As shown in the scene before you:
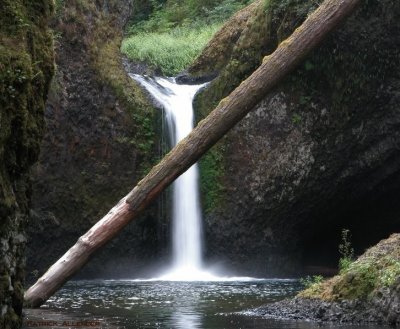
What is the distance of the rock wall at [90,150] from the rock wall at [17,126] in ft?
31.3

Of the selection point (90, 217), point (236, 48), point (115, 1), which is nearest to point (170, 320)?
point (90, 217)

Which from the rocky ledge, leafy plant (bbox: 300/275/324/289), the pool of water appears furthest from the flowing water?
leafy plant (bbox: 300/275/324/289)

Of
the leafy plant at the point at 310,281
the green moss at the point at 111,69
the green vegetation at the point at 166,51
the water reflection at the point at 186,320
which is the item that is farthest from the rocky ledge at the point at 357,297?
the green vegetation at the point at 166,51

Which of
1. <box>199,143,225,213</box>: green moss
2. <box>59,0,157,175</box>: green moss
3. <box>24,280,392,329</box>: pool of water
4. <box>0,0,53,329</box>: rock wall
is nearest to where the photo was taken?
<box>0,0,53,329</box>: rock wall

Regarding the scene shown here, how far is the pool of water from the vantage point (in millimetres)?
8023

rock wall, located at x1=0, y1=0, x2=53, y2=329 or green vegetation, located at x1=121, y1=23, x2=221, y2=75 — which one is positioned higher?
green vegetation, located at x1=121, y1=23, x2=221, y2=75

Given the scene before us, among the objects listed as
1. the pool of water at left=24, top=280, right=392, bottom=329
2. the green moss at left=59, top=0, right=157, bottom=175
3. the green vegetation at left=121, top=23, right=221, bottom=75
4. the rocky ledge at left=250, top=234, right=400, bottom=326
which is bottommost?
the pool of water at left=24, top=280, right=392, bottom=329

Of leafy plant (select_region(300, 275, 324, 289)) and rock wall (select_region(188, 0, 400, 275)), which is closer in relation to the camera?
leafy plant (select_region(300, 275, 324, 289))

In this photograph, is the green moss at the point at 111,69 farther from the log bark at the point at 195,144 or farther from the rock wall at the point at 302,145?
the log bark at the point at 195,144

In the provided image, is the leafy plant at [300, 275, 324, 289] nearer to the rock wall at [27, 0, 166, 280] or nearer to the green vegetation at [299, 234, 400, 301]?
the green vegetation at [299, 234, 400, 301]

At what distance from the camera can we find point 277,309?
356 inches

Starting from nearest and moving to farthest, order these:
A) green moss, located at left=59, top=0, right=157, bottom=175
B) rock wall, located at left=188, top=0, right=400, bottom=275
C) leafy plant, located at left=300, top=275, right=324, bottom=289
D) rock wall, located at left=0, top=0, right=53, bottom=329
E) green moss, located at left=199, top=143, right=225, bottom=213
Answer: rock wall, located at left=0, top=0, right=53, bottom=329, leafy plant, located at left=300, top=275, right=324, bottom=289, rock wall, located at left=188, top=0, right=400, bottom=275, green moss, located at left=59, top=0, right=157, bottom=175, green moss, located at left=199, top=143, right=225, bottom=213

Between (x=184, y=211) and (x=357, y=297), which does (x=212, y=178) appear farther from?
(x=357, y=297)

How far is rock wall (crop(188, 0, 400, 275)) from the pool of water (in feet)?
5.28
